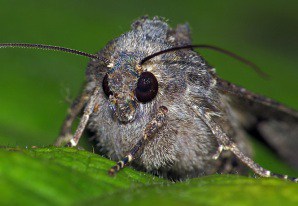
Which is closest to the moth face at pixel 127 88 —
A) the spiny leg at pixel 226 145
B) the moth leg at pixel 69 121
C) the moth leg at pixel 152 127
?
the moth leg at pixel 152 127

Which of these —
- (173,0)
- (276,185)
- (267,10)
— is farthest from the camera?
(267,10)

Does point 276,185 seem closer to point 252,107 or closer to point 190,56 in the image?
point 190,56

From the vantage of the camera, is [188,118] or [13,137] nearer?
[188,118]

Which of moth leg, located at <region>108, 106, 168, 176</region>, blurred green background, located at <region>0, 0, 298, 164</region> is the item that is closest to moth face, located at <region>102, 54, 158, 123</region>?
moth leg, located at <region>108, 106, 168, 176</region>

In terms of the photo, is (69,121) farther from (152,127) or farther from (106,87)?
(152,127)

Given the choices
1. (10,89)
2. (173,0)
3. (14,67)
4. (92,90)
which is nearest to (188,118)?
(92,90)

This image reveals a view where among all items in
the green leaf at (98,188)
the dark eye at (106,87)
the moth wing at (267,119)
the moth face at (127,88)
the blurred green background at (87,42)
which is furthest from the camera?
the blurred green background at (87,42)

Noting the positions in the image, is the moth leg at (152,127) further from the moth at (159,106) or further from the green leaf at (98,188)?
the green leaf at (98,188)

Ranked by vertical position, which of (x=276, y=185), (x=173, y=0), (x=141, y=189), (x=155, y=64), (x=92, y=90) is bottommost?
(x=141, y=189)

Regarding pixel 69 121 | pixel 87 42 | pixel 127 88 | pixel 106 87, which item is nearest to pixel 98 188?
pixel 127 88
